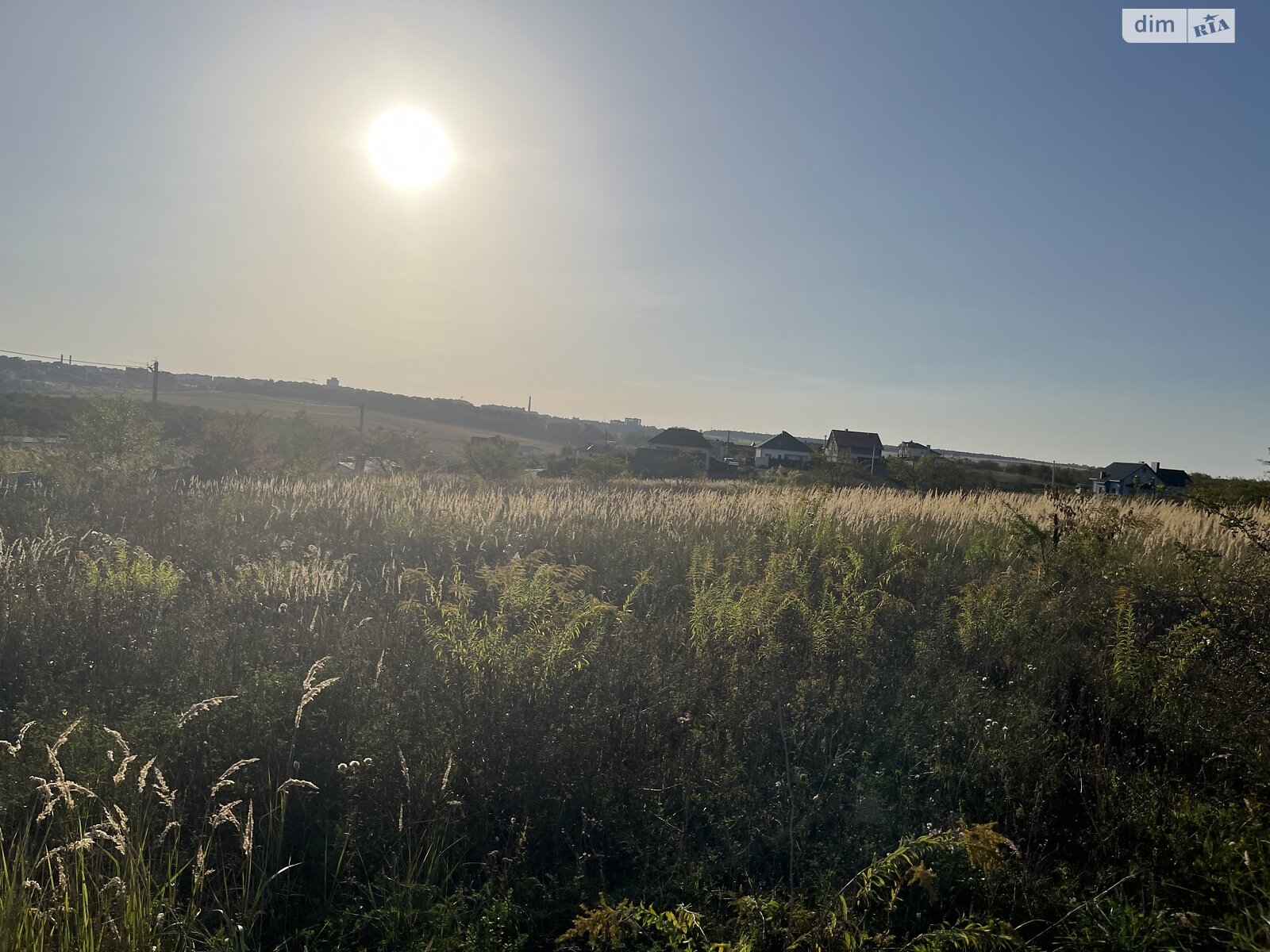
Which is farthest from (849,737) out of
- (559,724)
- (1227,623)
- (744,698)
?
(1227,623)

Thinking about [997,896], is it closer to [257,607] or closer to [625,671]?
[625,671]

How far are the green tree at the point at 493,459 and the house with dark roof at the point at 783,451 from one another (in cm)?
3528

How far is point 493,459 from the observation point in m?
31.5

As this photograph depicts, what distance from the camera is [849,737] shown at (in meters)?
3.76

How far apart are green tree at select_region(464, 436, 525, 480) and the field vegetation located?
24438 millimetres

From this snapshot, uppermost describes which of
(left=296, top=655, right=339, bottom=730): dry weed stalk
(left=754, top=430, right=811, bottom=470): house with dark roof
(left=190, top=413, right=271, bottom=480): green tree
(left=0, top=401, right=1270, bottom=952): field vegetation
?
(left=754, top=430, right=811, bottom=470): house with dark roof

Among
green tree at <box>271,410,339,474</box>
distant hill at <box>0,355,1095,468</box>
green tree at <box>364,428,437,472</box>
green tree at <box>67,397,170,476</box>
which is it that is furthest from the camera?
distant hill at <box>0,355,1095,468</box>

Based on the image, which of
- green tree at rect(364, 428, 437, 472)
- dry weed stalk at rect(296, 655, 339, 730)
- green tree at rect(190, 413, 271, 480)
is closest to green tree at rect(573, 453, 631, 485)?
green tree at rect(364, 428, 437, 472)

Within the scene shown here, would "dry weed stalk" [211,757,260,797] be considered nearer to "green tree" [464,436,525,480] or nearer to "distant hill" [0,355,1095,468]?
"green tree" [464,436,525,480]

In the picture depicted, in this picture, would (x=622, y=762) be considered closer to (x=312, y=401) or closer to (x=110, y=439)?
(x=110, y=439)

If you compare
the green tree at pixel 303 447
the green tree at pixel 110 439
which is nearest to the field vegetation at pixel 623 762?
the green tree at pixel 110 439

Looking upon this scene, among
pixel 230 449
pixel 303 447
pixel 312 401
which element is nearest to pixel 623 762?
pixel 230 449

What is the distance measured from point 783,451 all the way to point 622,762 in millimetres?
71181

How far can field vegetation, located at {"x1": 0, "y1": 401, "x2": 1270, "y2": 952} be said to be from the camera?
7.82ft
